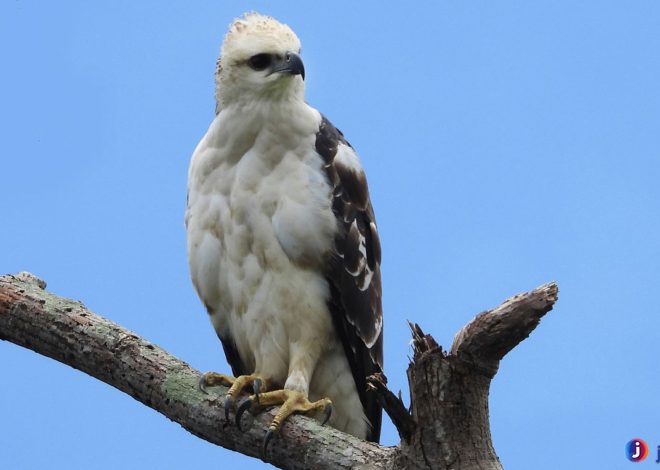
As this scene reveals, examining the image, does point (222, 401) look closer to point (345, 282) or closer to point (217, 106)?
point (345, 282)

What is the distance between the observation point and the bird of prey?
6.21 metres

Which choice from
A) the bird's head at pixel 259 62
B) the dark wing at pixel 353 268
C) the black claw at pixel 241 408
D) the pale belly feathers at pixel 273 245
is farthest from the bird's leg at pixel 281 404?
the bird's head at pixel 259 62

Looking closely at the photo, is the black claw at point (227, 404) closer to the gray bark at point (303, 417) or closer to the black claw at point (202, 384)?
the gray bark at point (303, 417)

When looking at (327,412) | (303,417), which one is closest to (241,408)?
(303,417)

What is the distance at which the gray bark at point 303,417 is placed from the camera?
15.6 ft

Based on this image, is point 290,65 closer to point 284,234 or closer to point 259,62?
point 259,62

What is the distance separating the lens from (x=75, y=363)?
6316mm

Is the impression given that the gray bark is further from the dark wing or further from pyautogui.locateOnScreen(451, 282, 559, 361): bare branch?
the dark wing

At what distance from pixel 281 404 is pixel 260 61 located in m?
1.93

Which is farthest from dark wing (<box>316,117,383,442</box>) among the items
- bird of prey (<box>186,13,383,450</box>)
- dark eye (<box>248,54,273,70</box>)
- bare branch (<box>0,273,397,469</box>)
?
bare branch (<box>0,273,397,469</box>)

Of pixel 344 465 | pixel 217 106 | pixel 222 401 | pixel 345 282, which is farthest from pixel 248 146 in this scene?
pixel 344 465

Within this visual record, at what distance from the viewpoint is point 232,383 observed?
6.11 m

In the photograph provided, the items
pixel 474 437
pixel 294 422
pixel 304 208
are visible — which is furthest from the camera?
pixel 304 208

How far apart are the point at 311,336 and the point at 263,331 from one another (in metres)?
0.29
